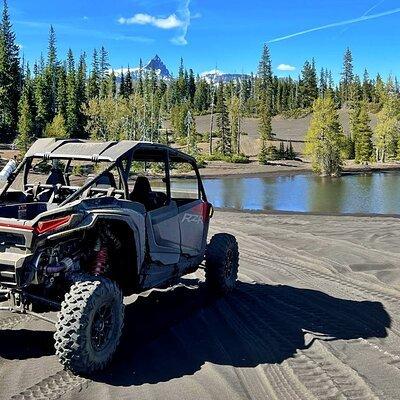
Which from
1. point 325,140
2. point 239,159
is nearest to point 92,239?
point 325,140

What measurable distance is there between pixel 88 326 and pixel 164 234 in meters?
2.00

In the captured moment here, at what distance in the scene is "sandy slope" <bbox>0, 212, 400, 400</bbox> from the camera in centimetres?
491

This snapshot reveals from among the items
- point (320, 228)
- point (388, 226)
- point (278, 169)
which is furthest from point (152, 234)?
point (278, 169)

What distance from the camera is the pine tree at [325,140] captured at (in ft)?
212

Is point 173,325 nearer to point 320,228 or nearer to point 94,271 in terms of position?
point 94,271

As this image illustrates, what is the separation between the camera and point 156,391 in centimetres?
483

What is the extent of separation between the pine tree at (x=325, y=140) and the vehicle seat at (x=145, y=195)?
59318 mm

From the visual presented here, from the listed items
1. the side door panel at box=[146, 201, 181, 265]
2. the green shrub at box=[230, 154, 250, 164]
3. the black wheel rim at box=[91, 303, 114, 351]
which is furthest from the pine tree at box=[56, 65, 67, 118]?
the black wheel rim at box=[91, 303, 114, 351]

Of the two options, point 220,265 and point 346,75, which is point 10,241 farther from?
point 346,75

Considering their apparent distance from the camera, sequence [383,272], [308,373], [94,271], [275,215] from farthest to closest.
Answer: [275,215]
[383,272]
[94,271]
[308,373]

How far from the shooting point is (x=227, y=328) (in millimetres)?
6699

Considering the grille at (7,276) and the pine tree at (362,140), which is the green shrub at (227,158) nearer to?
the pine tree at (362,140)

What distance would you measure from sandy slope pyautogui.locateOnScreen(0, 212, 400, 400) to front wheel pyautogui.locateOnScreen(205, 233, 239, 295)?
220mm

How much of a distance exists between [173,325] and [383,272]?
18.4 feet
